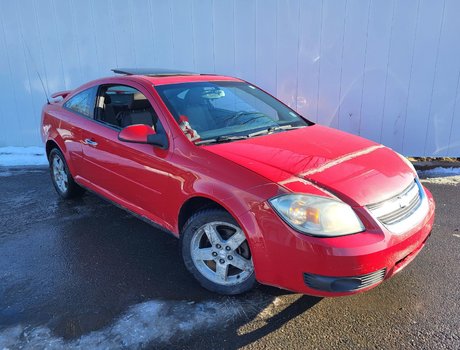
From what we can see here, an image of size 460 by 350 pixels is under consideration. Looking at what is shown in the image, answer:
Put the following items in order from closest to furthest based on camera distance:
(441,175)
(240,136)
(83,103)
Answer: (240,136) → (83,103) → (441,175)

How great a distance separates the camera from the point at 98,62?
6.62 meters

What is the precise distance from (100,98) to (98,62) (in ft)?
10.2

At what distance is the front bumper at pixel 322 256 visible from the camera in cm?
218

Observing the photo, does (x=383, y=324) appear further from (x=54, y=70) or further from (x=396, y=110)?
(x=54, y=70)

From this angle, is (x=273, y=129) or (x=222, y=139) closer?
(x=222, y=139)

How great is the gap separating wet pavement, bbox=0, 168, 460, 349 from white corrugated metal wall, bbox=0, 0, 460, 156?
2607 millimetres

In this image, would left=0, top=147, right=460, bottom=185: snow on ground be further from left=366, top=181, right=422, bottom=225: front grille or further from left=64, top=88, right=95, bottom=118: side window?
left=366, top=181, right=422, bottom=225: front grille

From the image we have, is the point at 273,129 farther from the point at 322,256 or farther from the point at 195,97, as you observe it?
the point at 322,256

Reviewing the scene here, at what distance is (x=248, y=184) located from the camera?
2.42 meters

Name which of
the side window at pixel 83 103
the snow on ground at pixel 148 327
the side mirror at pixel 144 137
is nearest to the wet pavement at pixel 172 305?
the snow on ground at pixel 148 327

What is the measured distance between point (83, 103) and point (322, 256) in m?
3.12

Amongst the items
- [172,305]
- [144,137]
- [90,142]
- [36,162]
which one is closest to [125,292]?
[172,305]

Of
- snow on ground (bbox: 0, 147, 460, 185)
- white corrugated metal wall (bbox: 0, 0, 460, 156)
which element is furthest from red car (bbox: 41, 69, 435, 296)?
snow on ground (bbox: 0, 147, 460, 185)

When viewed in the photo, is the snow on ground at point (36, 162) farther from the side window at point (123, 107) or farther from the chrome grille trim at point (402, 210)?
the side window at point (123, 107)
